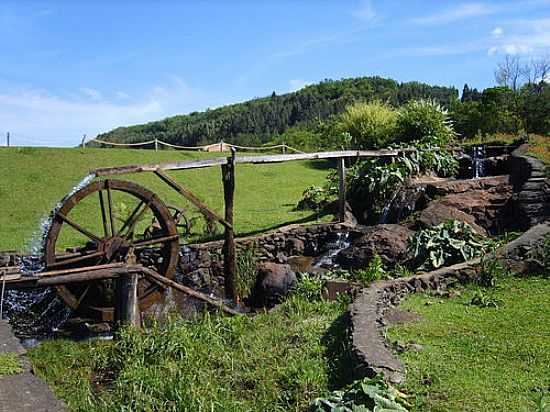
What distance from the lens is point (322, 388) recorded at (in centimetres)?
496

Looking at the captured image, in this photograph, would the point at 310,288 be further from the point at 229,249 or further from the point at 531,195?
the point at 531,195

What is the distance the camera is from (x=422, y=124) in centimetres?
1580

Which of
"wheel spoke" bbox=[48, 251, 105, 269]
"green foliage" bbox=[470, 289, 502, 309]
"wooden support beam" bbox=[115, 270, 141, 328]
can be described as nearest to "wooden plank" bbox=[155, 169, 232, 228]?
"wheel spoke" bbox=[48, 251, 105, 269]

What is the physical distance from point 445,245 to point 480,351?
12.7 feet

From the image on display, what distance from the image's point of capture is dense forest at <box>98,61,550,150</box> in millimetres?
22250

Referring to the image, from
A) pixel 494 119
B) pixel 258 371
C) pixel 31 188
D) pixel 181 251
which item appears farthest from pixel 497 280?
pixel 494 119

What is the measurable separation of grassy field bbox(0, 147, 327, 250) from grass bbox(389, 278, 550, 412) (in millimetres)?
5887

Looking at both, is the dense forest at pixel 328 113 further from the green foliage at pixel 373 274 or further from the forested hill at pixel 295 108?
the green foliage at pixel 373 274

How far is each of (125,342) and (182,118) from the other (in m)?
56.1

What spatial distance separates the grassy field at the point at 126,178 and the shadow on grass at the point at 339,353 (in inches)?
226

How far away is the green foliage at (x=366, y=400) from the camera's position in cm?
388

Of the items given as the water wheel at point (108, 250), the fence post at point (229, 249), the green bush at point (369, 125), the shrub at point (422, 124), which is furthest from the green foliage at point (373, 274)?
the green bush at point (369, 125)

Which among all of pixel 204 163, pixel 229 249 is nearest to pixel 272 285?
pixel 229 249

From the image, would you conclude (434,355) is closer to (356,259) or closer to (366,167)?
(356,259)
